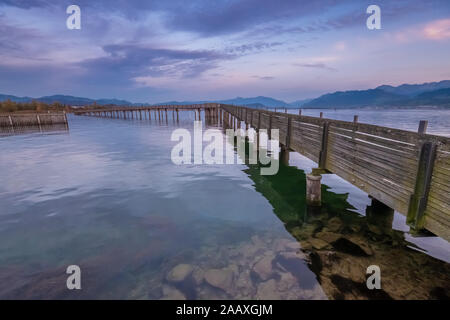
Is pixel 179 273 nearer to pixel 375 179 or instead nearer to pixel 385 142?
pixel 375 179

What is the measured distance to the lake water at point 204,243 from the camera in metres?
4.64

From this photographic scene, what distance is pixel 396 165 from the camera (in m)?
5.11

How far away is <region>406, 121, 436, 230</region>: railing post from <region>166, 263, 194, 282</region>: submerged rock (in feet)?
16.2

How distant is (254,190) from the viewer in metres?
10.8

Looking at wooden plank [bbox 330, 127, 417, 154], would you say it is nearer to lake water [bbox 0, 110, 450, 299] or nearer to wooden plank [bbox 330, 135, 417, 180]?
wooden plank [bbox 330, 135, 417, 180]

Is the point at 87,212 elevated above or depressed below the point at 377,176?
below

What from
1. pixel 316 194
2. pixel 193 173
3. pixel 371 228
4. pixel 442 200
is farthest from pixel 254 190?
pixel 442 200

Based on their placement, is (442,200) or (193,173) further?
(193,173)

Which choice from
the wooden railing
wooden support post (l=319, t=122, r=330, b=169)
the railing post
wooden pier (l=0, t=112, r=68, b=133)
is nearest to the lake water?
the railing post

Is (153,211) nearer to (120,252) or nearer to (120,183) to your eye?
(120,252)

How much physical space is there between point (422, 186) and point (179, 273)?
215 inches

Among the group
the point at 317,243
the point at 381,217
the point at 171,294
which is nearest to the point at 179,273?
the point at 171,294

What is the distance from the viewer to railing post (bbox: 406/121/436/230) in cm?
423

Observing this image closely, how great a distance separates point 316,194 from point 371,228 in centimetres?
193
